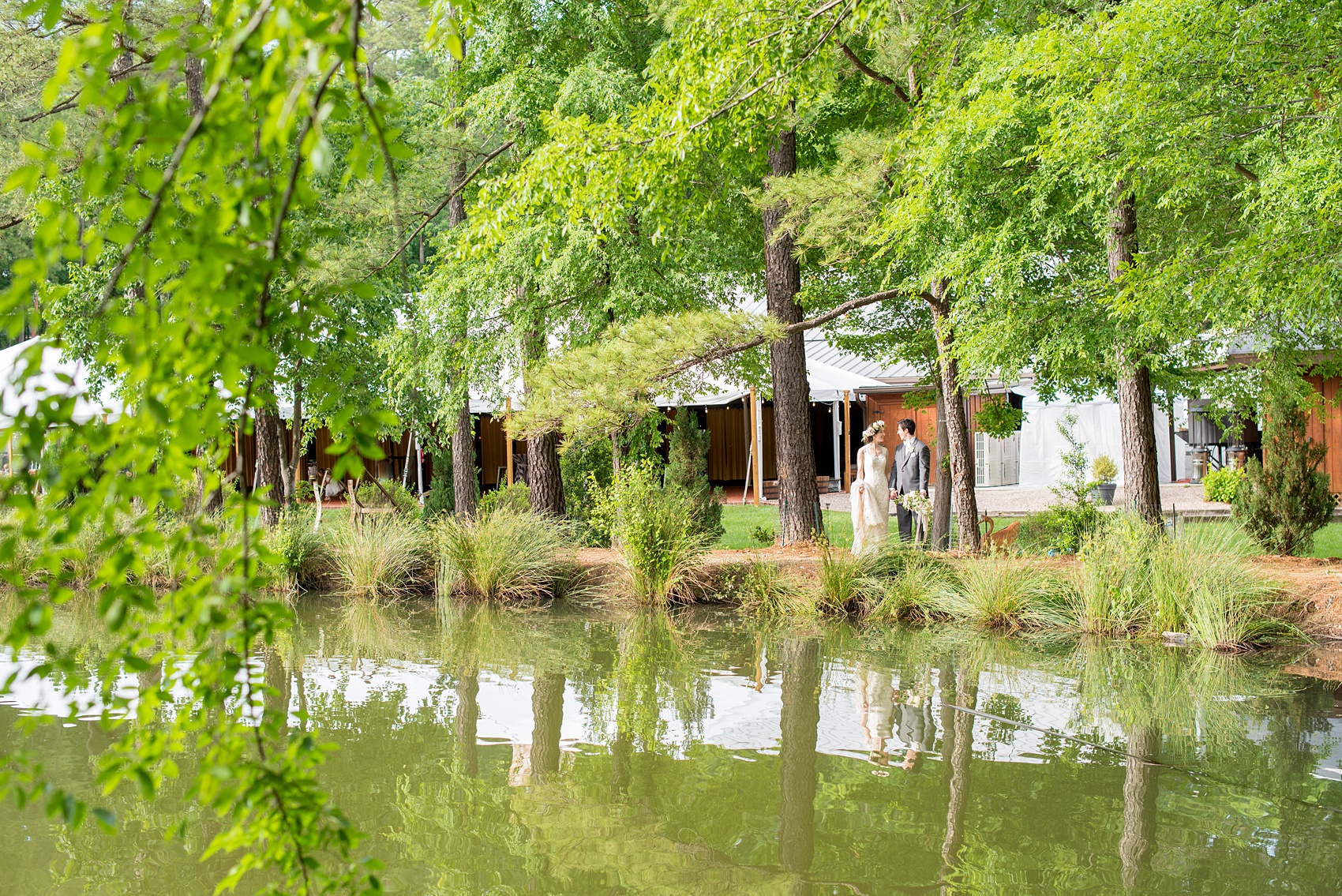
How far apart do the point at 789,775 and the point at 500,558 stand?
6523 mm

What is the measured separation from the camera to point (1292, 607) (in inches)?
354

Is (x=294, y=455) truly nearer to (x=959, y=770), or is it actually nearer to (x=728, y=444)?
(x=728, y=444)

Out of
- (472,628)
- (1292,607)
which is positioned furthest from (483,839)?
(1292,607)

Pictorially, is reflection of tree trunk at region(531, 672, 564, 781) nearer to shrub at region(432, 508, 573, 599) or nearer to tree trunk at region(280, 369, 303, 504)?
shrub at region(432, 508, 573, 599)

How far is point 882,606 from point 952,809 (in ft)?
16.5

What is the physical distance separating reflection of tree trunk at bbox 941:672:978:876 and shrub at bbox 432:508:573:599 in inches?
207

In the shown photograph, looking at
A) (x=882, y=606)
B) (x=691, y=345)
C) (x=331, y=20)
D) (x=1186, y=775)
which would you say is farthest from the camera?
(x=691, y=345)

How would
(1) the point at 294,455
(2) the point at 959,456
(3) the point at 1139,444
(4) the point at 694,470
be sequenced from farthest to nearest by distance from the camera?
(1) the point at 294,455 → (4) the point at 694,470 → (2) the point at 959,456 → (3) the point at 1139,444

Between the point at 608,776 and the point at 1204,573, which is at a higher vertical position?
the point at 1204,573

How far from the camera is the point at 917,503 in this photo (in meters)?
12.5

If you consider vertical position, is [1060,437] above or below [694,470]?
above

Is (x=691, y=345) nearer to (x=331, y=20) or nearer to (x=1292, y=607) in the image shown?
(x=1292, y=607)

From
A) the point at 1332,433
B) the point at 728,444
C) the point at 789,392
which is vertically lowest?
the point at 1332,433

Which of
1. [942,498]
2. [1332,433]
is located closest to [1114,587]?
[942,498]
